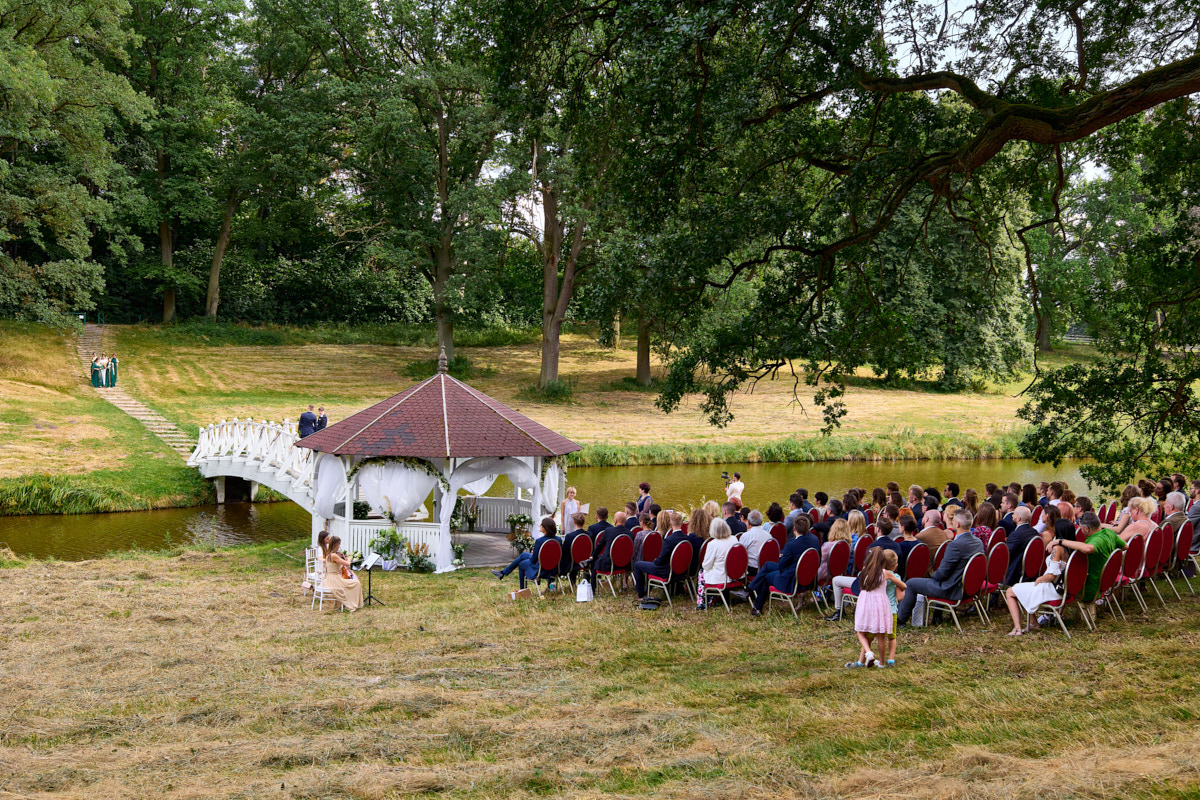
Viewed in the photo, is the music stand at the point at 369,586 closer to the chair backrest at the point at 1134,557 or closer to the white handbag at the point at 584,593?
the white handbag at the point at 584,593

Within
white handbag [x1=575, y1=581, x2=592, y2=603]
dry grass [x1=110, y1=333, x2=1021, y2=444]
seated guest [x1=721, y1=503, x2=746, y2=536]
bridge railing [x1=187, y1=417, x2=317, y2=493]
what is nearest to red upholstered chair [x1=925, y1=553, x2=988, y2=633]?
seated guest [x1=721, y1=503, x2=746, y2=536]

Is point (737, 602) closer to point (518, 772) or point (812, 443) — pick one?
point (518, 772)

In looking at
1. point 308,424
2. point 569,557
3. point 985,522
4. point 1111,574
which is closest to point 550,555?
point 569,557

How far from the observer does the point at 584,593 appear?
38.0 ft

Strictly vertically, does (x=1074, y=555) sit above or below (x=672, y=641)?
above

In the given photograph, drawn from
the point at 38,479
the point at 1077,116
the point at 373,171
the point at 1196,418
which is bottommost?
the point at 38,479

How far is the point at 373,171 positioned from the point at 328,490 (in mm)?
27493

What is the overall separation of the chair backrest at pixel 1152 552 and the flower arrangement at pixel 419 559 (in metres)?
10.6

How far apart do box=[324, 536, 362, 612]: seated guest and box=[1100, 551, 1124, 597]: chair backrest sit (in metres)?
8.84

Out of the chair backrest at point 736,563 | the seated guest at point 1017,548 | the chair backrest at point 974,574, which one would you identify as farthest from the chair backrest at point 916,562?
the chair backrest at point 736,563

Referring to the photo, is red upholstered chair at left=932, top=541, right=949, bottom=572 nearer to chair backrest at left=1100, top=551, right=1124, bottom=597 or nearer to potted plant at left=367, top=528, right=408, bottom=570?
chair backrest at left=1100, top=551, right=1124, bottom=597

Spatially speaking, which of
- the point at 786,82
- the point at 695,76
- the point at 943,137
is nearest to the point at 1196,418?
the point at 943,137

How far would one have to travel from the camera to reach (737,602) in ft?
36.4

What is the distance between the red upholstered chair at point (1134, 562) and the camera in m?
9.25
